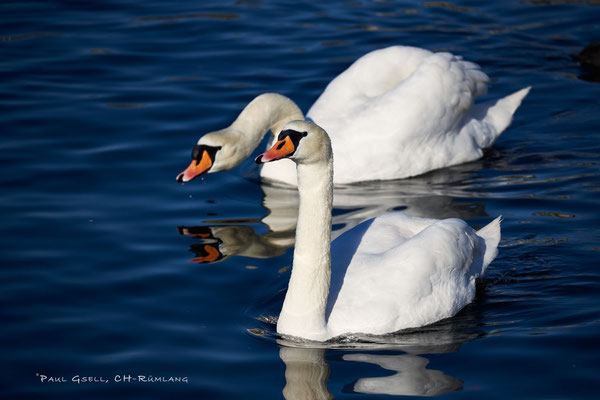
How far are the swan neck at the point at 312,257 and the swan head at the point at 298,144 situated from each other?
154 millimetres

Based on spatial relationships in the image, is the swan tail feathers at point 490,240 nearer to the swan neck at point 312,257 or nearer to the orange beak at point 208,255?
the swan neck at point 312,257

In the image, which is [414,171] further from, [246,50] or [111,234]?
[246,50]

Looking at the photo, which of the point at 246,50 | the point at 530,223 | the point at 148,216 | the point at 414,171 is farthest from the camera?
the point at 246,50

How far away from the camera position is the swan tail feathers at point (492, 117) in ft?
35.9

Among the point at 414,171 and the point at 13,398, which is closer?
the point at 13,398

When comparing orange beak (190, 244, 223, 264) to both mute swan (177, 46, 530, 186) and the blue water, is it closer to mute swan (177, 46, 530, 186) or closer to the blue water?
the blue water

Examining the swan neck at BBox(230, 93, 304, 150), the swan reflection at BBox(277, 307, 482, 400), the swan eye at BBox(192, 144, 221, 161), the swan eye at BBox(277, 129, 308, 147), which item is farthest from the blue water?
the swan eye at BBox(277, 129, 308, 147)

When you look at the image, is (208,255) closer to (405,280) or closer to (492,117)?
(405,280)

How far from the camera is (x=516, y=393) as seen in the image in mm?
6129

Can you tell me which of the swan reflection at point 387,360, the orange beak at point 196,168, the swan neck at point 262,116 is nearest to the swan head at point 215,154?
the orange beak at point 196,168

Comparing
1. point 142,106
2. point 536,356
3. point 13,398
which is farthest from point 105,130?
point 536,356

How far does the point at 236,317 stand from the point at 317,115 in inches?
150

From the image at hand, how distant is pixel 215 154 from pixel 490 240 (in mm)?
3220

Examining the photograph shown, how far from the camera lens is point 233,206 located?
9828 millimetres
